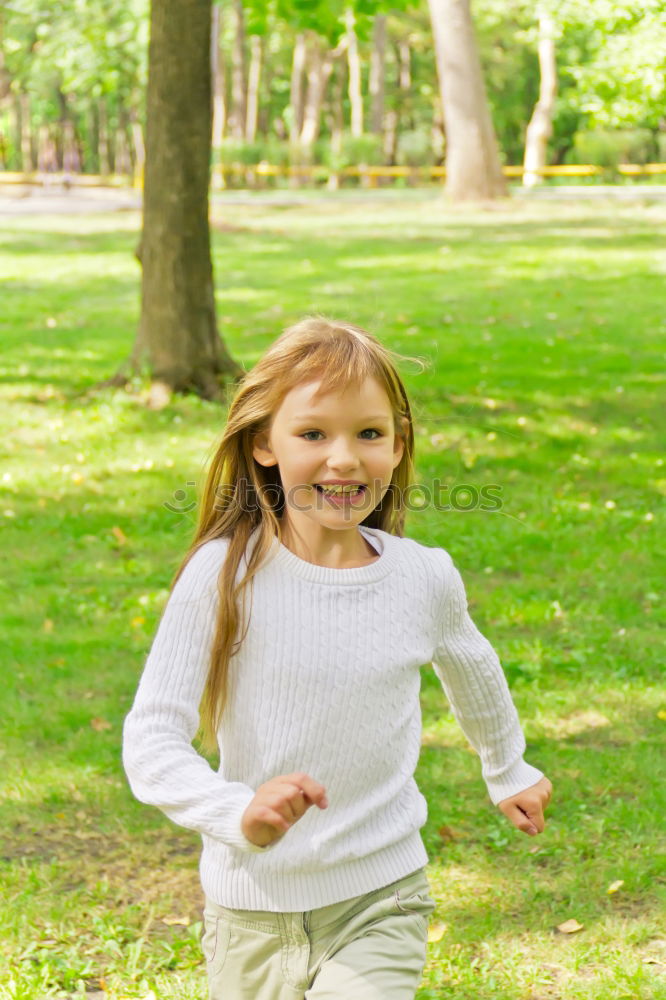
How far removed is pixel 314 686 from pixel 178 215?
7.24 metres

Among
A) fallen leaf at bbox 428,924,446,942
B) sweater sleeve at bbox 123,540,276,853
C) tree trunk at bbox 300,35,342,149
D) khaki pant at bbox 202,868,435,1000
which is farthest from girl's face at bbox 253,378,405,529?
tree trunk at bbox 300,35,342,149

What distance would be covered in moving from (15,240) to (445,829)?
1758 centimetres

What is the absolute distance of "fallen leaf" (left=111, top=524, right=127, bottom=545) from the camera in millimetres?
7125

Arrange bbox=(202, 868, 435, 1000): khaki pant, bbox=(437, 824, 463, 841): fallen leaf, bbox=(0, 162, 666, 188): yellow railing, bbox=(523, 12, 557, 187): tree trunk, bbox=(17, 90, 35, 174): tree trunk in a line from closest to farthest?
bbox=(202, 868, 435, 1000): khaki pant
bbox=(437, 824, 463, 841): fallen leaf
bbox=(0, 162, 666, 188): yellow railing
bbox=(523, 12, 557, 187): tree trunk
bbox=(17, 90, 35, 174): tree trunk

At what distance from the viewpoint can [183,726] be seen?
2289 mm

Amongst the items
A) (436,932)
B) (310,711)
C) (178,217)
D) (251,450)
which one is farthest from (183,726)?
(178,217)

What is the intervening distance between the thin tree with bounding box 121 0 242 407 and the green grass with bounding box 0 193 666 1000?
305 mm

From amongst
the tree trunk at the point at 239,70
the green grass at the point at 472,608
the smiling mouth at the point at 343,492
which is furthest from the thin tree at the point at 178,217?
the tree trunk at the point at 239,70

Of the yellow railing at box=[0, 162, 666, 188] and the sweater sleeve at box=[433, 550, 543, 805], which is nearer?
the sweater sleeve at box=[433, 550, 543, 805]

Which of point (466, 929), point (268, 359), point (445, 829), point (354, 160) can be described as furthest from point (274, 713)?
point (354, 160)

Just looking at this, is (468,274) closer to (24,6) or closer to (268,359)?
(268,359)

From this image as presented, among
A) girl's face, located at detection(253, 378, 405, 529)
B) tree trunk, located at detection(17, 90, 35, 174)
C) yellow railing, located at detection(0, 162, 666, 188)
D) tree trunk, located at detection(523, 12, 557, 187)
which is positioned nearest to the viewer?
girl's face, located at detection(253, 378, 405, 529)

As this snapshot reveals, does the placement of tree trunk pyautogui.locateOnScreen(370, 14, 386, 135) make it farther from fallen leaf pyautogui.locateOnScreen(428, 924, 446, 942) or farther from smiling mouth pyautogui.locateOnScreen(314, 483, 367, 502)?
smiling mouth pyautogui.locateOnScreen(314, 483, 367, 502)

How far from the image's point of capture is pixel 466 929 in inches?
148
